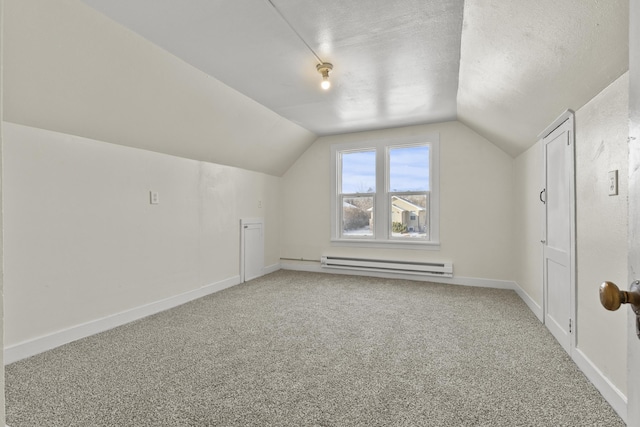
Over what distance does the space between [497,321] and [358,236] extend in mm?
2547

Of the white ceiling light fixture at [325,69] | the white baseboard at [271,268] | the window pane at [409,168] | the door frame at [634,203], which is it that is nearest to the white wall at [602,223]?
the door frame at [634,203]

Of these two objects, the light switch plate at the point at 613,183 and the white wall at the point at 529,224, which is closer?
the light switch plate at the point at 613,183

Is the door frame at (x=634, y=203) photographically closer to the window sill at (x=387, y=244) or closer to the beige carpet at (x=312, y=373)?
the beige carpet at (x=312, y=373)

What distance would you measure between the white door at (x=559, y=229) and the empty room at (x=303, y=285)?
0.03 metres

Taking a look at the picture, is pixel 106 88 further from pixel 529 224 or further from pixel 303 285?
pixel 529 224

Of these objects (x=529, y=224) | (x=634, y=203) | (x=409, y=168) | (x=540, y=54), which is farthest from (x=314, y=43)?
(x=529, y=224)

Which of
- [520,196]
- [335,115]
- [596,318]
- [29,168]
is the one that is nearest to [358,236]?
[335,115]

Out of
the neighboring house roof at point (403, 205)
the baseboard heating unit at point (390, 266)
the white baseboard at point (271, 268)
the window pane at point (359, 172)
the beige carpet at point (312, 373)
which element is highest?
the window pane at point (359, 172)

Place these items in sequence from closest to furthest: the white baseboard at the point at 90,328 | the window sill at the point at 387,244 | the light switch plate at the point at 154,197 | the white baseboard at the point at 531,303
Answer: the white baseboard at the point at 90,328, the white baseboard at the point at 531,303, the light switch plate at the point at 154,197, the window sill at the point at 387,244

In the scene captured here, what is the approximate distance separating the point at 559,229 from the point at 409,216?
2.41 metres

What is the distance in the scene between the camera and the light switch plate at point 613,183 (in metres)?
1.71

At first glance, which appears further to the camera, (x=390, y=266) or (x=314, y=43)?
(x=390, y=266)

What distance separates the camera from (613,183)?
1.73 m

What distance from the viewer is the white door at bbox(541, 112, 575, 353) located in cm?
233
